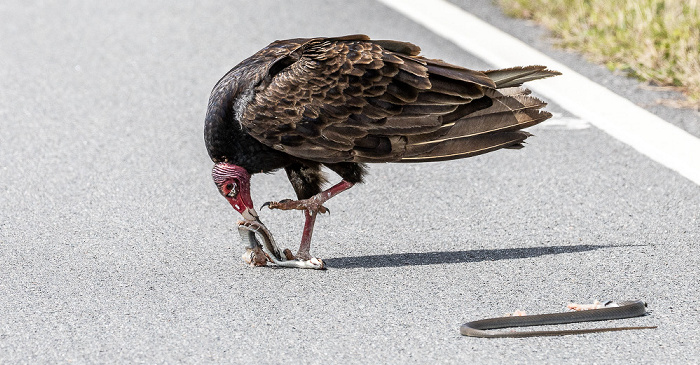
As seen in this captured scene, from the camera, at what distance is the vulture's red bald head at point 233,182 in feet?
16.4

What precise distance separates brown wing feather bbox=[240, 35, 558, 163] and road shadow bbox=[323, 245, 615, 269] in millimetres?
487

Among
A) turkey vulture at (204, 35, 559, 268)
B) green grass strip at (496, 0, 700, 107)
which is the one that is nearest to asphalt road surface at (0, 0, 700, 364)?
green grass strip at (496, 0, 700, 107)

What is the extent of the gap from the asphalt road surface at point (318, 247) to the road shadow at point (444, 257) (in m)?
0.01

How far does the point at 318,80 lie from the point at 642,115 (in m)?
2.97

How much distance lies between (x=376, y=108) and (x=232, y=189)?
752 mm

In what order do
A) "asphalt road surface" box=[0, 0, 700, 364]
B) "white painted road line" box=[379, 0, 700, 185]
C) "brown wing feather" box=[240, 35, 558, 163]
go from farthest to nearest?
"white painted road line" box=[379, 0, 700, 185]
"brown wing feather" box=[240, 35, 558, 163]
"asphalt road surface" box=[0, 0, 700, 364]

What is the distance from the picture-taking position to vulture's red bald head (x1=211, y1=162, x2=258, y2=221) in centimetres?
499

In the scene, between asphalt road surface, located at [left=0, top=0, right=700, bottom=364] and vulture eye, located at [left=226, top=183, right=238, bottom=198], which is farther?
vulture eye, located at [left=226, top=183, right=238, bottom=198]

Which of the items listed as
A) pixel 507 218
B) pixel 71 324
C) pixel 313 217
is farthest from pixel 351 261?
pixel 71 324

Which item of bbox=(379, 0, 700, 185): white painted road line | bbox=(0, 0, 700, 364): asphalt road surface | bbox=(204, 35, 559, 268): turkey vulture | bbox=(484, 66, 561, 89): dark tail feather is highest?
bbox=(484, 66, 561, 89): dark tail feather

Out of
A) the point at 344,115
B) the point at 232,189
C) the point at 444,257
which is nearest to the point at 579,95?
the point at 444,257

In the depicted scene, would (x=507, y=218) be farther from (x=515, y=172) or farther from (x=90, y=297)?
(x=90, y=297)

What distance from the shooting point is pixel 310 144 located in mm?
4957

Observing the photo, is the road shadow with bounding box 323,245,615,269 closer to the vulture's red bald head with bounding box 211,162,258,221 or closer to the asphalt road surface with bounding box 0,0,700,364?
the asphalt road surface with bounding box 0,0,700,364
